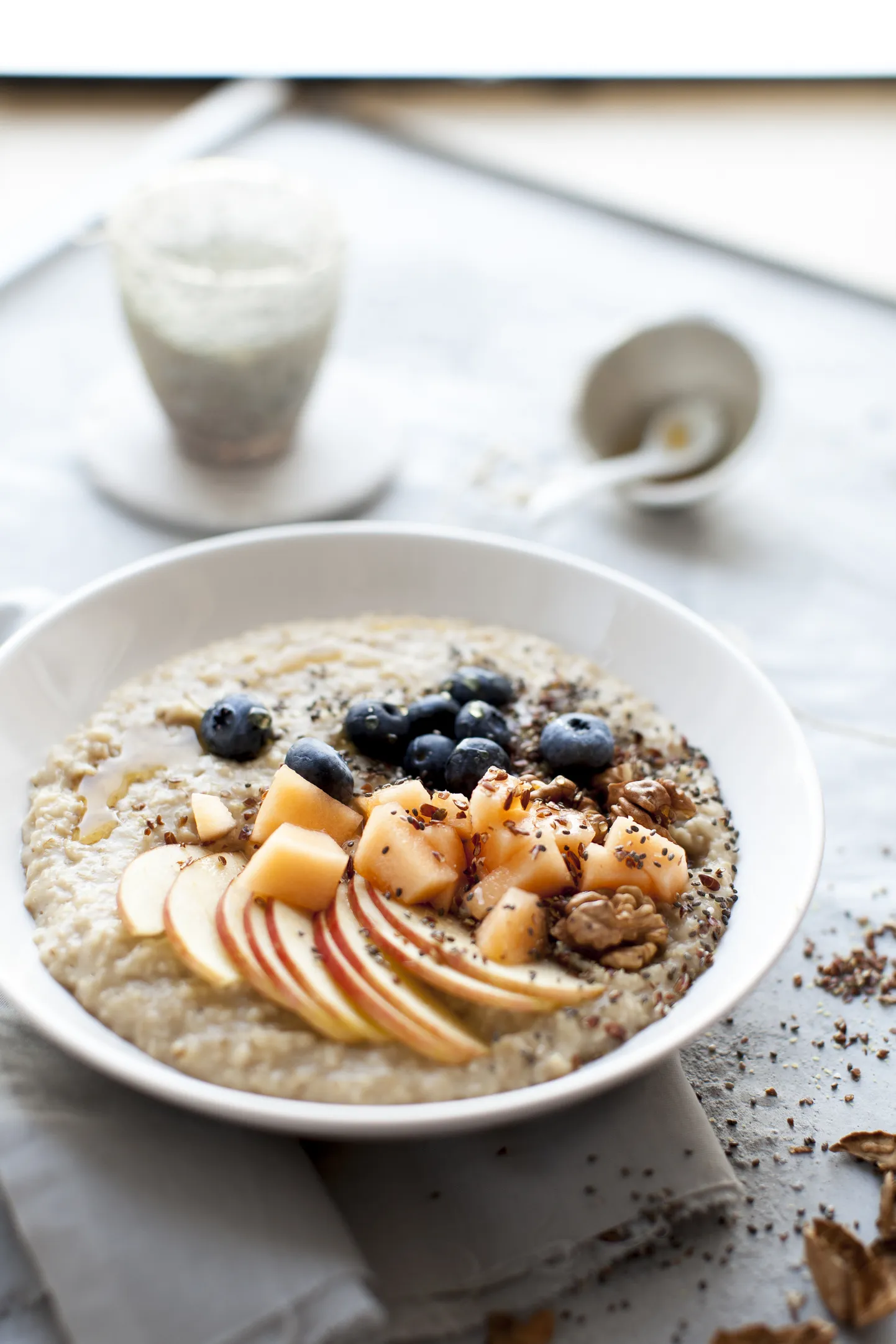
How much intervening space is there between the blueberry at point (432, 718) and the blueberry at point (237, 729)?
0.85ft

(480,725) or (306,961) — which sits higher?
(480,725)

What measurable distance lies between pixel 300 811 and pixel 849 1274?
1.03 metres

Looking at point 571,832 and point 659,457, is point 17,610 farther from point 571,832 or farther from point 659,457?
point 659,457

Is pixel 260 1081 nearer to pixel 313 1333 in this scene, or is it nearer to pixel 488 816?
pixel 313 1333

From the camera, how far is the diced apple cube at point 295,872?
189 centimetres

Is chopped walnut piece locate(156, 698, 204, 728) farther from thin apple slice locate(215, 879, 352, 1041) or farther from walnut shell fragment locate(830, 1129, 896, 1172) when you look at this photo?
walnut shell fragment locate(830, 1129, 896, 1172)

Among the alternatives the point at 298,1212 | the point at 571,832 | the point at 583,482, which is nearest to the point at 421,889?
the point at 571,832

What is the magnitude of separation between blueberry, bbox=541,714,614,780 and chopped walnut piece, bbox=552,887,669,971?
0.32 m

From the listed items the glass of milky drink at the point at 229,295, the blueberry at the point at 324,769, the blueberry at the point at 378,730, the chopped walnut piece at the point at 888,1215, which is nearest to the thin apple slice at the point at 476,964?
the blueberry at the point at 324,769

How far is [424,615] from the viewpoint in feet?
8.80

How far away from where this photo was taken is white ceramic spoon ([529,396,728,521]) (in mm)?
3311

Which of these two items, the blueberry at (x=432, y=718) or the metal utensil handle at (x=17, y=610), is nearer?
the blueberry at (x=432, y=718)

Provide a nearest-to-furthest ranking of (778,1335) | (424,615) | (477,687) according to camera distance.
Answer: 1. (778,1335)
2. (477,687)
3. (424,615)

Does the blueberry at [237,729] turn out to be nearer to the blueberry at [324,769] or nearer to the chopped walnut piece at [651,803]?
the blueberry at [324,769]
